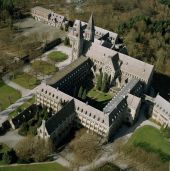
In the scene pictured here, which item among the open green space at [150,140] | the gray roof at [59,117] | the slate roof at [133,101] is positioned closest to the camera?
the gray roof at [59,117]

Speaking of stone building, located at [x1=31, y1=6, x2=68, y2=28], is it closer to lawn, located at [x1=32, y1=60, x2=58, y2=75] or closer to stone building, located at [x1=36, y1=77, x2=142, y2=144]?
lawn, located at [x1=32, y1=60, x2=58, y2=75]

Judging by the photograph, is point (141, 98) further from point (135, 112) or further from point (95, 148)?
point (95, 148)

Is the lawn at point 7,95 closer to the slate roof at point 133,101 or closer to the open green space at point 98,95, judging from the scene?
the open green space at point 98,95

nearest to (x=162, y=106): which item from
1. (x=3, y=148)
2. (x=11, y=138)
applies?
(x=11, y=138)

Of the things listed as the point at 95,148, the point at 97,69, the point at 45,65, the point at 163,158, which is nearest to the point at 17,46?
the point at 45,65

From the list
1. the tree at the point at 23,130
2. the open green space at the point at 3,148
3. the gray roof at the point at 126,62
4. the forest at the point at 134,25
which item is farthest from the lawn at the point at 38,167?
the forest at the point at 134,25
